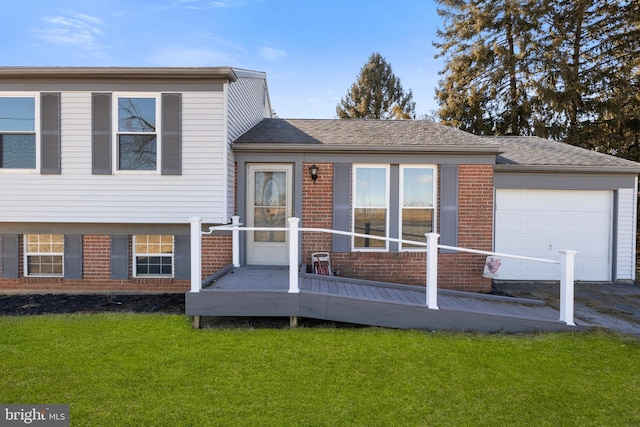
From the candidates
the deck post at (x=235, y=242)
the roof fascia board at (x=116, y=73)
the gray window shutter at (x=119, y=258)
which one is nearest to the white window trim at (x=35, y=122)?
the roof fascia board at (x=116, y=73)

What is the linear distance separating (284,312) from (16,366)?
2.95 metres

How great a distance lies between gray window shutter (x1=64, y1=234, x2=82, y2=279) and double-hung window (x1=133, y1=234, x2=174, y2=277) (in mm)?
1069

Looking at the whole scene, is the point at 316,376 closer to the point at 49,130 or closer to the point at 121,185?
the point at 121,185

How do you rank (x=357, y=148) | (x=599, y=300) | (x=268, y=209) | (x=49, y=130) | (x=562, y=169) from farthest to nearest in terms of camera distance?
(x=562, y=169)
(x=268, y=209)
(x=357, y=148)
(x=599, y=300)
(x=49, y=130)

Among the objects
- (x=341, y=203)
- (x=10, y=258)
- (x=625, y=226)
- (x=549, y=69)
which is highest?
(x=549, y=69)

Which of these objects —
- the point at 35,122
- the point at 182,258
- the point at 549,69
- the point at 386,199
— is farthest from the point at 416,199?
the point at 549,69

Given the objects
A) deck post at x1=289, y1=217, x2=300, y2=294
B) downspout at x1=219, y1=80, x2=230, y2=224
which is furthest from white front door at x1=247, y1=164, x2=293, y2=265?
deck post at x1=289, y1=217, x2=300, y2=294

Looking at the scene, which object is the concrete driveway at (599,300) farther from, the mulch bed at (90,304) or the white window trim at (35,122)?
the white window trim at (35,122)

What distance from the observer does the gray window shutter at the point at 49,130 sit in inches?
258

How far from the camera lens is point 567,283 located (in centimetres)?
482

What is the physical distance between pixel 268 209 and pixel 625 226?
831 centimetres

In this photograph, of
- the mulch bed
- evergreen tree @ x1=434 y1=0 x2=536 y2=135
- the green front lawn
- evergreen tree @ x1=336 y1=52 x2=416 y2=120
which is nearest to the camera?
the green front lawn

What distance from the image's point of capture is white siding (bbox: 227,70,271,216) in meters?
6.89

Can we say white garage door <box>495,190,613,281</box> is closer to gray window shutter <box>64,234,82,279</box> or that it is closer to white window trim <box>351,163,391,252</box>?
white window trim <box>351,163,391,252</box>
